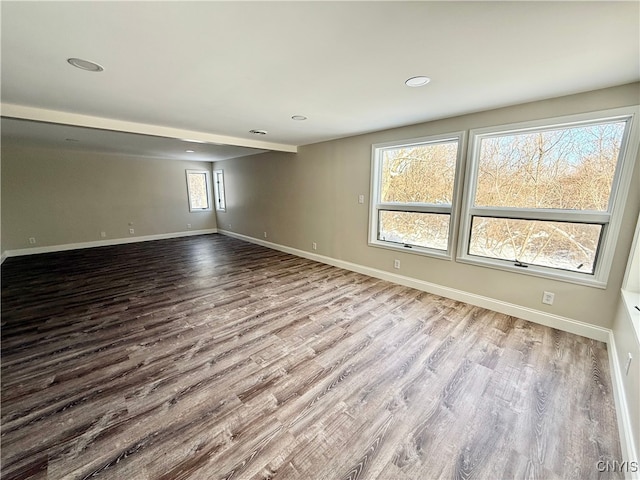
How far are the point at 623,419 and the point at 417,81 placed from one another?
8.73ft

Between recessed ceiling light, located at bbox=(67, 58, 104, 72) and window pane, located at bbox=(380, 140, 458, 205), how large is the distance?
3344mm

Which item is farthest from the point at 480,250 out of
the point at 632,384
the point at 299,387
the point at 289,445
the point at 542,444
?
the point at 289,445

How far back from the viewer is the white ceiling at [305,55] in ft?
4.08

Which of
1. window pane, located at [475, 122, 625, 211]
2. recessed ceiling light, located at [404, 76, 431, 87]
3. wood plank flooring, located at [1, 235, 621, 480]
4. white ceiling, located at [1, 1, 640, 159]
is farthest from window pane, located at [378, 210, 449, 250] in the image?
recessed ceiling light, located at [404, 76, 431, 87]

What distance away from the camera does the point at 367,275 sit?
13.9 ft

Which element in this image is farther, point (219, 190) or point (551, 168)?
point (219, 190)

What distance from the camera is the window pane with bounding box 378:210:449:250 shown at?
3402mm

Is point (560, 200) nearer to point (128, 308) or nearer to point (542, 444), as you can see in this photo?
point (542, 444)

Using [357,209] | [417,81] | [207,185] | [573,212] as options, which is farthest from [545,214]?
[207,185]

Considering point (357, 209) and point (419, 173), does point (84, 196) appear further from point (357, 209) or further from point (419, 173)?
point (419, 173)

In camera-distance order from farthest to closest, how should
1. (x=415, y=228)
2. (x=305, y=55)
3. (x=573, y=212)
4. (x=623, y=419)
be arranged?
(x=415, y=228)
(x=573, y=212)
(x=305, y=55)
(x=623, y=419)

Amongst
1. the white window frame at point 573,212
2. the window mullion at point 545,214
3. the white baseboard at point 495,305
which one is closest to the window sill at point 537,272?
the white window frame at point 573,212

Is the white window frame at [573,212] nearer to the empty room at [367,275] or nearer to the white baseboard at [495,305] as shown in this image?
the empty room at [367,275]

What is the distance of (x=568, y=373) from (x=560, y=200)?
162 cm
